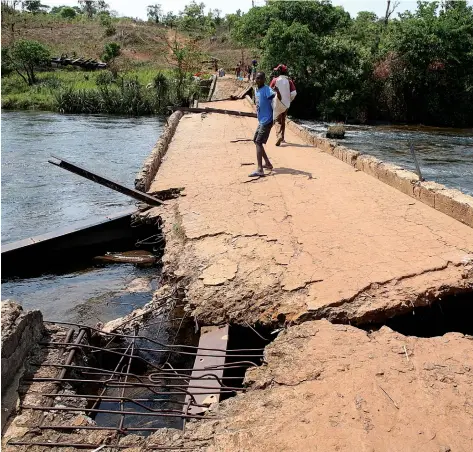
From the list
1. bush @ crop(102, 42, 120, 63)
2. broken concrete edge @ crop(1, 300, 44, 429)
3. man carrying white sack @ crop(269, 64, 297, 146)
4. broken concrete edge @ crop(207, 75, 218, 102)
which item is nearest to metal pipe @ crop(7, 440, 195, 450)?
broken concrete edge @ crop(1, 300, 44, 429)

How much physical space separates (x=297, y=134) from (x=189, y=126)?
415 cm

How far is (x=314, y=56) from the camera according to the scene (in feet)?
91.1

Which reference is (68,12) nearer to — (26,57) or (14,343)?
(26,57)

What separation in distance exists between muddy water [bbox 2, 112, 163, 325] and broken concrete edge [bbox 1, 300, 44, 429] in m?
2.17

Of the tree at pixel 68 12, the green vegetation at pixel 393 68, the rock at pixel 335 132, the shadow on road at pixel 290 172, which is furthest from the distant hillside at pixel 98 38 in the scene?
the shadow on road at pixel 290 172

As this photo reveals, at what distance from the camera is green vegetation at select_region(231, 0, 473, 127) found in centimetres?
2677

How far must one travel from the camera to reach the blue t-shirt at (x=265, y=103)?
27.8 ft

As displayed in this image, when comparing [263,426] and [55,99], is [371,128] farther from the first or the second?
[263,426]

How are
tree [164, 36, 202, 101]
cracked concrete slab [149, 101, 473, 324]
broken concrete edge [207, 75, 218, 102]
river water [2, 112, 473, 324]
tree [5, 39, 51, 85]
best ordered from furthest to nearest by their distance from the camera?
tree [5, 39, 51, 85]
tree [164, 36, 202, 101]
broken concrete edge [207, 75, 218, 102]
river water [2, 112, 473, 324]
cracked concrete slab [149, 101, 473, 324]

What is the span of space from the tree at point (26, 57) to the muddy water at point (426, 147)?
23.3 meters

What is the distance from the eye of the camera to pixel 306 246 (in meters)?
5.77

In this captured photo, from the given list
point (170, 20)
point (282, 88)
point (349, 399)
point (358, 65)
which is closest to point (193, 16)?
point (170, 20)

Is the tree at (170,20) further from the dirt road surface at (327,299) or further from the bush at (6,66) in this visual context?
the dirt road surface at (327,299)

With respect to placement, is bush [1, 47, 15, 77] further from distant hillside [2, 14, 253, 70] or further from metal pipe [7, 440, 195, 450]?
metal pipe [7, 440, 195, 450]
